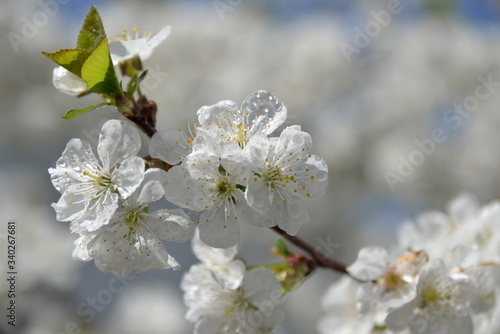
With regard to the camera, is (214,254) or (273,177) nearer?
(273,177)

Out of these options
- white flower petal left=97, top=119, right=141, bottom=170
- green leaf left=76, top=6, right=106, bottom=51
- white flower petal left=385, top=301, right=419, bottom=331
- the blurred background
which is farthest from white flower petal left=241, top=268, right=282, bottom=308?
the blurred background

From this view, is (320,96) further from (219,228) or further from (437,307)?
(219,228)

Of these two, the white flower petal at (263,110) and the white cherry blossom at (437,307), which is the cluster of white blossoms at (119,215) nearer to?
the white flower petal at (263,110)

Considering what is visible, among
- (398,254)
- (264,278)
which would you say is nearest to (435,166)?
(398,254)

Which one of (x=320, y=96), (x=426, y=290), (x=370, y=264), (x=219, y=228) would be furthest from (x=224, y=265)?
(x=320, y=96)

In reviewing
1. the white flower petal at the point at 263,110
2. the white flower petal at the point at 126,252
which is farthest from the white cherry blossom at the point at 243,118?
the white flower petal at the point at 126,252
